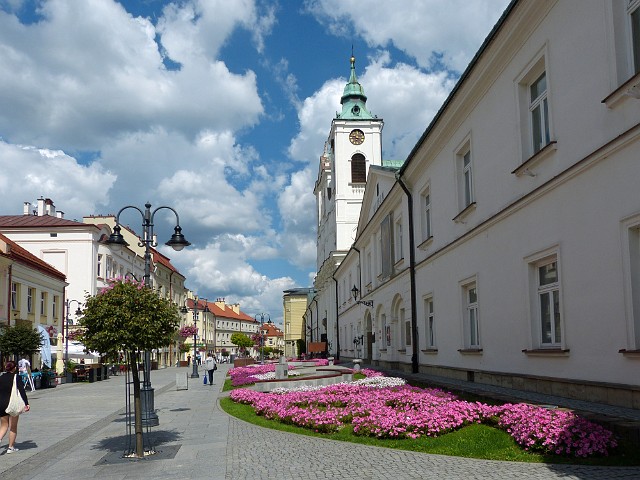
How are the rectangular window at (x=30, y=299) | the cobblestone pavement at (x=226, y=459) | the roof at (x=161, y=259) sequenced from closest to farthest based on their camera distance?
the cobblestone pavement at (x=226, y=459) < the rectangular window at (x=30, y=299) < the roof at (x=161, y=259)

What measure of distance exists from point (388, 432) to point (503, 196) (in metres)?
6.24

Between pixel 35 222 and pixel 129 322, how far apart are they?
45848 mm

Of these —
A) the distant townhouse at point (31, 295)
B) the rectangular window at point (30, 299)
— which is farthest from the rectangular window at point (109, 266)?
the rectangular window at point (30, 299)

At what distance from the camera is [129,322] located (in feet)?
33.9

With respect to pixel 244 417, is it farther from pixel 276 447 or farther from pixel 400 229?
pixel 400 229

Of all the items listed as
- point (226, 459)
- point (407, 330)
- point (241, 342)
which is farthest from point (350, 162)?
point (241, 342)

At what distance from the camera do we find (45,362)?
3431cm

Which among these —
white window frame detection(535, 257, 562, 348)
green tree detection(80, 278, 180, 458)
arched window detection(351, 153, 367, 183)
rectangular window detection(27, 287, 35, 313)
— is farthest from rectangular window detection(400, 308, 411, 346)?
arched window detection(351, 153, 367, 183)

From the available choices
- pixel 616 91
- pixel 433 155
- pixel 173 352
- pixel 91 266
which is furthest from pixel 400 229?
pixel 173 352

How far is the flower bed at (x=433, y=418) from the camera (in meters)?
8.17

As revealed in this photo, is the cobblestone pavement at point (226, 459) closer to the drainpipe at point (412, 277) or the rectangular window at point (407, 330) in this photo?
the drainpipe at point (412, 277)

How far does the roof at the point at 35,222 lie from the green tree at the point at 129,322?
4254cm

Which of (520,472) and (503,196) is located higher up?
(503,196)

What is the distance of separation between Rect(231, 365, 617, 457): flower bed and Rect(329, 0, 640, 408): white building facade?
4.97ft
